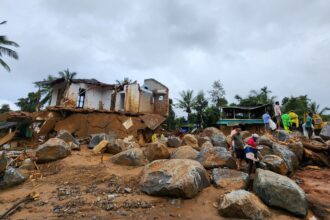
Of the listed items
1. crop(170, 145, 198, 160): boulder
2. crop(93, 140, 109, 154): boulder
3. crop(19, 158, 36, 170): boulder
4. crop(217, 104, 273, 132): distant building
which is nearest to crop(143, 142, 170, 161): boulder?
crop(170, 145, 198, 160): boulder

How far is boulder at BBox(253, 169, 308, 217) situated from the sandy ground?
8.6 inches

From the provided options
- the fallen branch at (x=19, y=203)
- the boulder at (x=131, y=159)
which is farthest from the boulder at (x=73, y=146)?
the fallen branch at (x=19, y=203)

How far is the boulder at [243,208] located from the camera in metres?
5.70

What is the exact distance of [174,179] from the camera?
659 cm

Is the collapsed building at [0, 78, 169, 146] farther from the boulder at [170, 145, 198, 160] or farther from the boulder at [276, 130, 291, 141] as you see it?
the boulder at [276, 130, 291, 141]

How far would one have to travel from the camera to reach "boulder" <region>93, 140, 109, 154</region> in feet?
34.6

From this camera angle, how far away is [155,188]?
665 cm

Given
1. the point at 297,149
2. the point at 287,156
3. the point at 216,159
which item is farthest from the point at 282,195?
the point at 297,149

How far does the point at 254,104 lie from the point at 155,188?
83.8 ft

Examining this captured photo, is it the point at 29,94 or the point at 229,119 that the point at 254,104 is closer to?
the point at 229,119

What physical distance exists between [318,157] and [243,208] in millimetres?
5914

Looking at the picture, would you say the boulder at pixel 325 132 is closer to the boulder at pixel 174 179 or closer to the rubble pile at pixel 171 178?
the rubble pile at pixel 171 178

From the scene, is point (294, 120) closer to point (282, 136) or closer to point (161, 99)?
point (282, 136)

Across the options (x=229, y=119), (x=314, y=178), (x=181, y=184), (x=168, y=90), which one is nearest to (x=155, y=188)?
(x=181, y=184)
